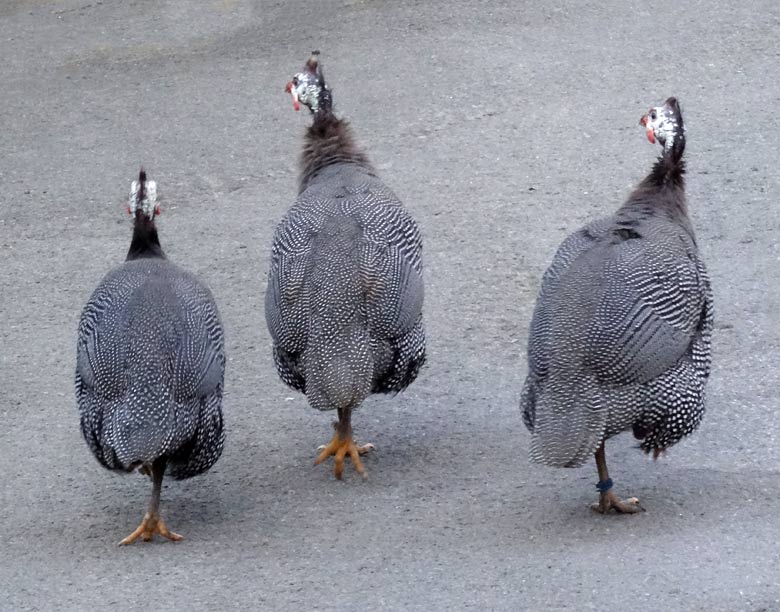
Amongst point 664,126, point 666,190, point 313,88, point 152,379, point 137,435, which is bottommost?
point 137,435

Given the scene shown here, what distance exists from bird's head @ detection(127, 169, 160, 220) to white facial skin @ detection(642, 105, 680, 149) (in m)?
1.98

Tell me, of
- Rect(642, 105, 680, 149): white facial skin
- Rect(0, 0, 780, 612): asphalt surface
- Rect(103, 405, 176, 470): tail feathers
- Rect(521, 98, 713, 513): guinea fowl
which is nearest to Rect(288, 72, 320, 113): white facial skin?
Rect(0, 0, 780, 612): asphalt surface

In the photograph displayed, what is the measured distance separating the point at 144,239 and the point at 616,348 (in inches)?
77.8

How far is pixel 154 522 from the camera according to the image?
5.05 metres

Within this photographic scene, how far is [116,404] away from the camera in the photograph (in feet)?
16.1

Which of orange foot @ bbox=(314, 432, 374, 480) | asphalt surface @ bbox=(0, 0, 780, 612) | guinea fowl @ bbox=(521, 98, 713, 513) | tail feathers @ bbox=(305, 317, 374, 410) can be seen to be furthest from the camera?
orange foot @ bbox=(314, 432, 374, 480)

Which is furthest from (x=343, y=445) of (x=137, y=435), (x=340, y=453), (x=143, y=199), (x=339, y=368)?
(x=143, y=199)

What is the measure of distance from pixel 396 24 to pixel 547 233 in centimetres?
291

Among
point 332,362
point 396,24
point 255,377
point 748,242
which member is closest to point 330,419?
point 255,377

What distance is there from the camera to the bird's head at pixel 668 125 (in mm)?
5684

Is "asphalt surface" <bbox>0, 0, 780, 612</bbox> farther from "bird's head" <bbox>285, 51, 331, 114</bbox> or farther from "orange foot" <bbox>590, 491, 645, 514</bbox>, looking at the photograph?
"bird's head" <bbox>285, 51, 331, 114</bbox>

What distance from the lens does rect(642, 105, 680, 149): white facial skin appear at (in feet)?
18.7

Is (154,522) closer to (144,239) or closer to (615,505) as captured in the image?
(144,239)

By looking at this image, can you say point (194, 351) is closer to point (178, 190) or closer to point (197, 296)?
point (197, 296)
